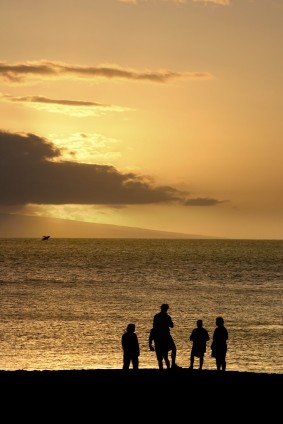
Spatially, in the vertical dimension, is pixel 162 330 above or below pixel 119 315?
above

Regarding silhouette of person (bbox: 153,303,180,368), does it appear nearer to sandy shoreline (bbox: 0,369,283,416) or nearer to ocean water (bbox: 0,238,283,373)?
sandy shoreline (bbox: 0,369,283,416)

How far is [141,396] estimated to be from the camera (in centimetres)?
2052

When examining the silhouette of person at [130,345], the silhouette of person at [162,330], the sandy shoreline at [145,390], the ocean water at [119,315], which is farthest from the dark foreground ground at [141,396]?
the ocean water at [119,315]

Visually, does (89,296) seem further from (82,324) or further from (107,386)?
(107,386)

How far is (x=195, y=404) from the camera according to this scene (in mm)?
19547

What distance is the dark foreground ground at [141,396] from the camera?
1845 centimetres

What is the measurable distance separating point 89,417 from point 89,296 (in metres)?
68.1

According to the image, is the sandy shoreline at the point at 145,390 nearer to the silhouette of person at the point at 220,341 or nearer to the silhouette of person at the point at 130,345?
the silhouette of person at the point at 130,345

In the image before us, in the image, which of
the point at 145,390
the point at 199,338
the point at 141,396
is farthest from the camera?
the point at 199,338

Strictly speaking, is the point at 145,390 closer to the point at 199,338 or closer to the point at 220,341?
the point at 199,338

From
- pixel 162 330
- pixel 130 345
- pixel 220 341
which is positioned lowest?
pixel 130 345

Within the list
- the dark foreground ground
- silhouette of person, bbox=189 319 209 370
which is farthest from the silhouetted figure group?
the dark foreground ground

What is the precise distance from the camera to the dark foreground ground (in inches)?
727

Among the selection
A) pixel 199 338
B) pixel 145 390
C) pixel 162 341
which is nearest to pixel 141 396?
pixel 145 390
